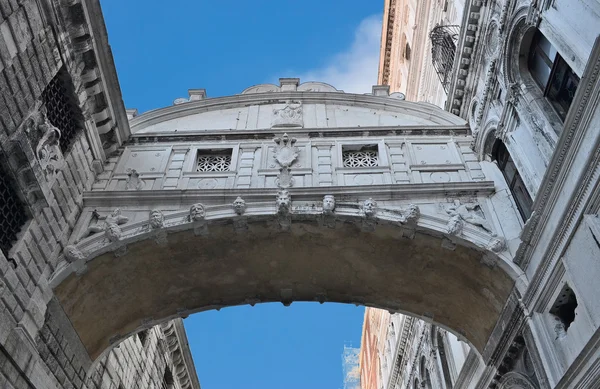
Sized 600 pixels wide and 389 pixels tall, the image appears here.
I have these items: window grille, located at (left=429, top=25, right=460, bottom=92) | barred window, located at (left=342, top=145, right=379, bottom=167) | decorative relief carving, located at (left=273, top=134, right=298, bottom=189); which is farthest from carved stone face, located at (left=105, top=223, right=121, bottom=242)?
window grille, located at (left=429, top=25, right=460, bottom=92)

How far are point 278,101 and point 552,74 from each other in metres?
6.86

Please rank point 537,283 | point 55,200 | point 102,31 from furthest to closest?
point 102,31 → point 55,200 → point 537,283

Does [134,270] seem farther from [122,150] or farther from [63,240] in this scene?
[122,150]

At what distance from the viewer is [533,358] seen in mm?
8320

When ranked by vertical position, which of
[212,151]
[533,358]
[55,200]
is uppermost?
[212,151]

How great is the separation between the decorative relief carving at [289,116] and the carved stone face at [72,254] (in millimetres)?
5358

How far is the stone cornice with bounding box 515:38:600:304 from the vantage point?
6738 millimetres

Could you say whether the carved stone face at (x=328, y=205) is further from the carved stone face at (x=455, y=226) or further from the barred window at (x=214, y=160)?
the barred window at (x=214, y=160)

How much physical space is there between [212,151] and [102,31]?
3346mm

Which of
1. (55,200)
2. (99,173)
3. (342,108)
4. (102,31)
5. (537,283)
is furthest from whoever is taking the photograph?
(342,108)

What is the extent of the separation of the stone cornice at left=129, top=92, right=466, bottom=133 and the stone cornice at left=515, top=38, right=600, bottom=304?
16.5 ft

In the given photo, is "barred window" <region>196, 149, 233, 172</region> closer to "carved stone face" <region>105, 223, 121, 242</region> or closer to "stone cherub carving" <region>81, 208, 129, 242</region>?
"stone cherub carving" <region>81, 208, 129, 242</region>

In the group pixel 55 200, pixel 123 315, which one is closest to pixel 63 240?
pixel 55 200

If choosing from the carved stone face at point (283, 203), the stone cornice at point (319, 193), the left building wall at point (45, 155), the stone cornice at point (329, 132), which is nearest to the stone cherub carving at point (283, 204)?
the carved stone face at point (283, 203)
